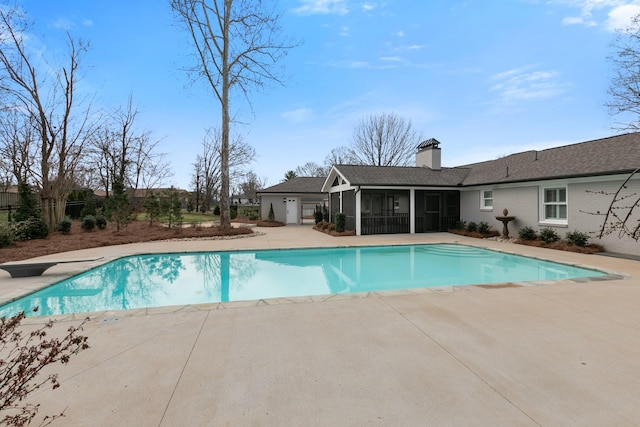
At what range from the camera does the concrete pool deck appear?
2.40m

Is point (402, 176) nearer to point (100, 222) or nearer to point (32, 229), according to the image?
point (100, 222)

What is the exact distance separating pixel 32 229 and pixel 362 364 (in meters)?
15.8

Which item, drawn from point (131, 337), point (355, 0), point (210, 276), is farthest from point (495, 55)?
point (131, 337)

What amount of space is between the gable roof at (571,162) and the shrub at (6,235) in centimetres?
1959

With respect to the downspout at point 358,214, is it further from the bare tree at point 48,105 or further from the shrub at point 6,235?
the bare tree at point 48,105

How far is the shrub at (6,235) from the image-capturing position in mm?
11125

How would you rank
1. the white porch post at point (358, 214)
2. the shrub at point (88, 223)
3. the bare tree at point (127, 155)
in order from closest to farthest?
1. the white porch post at point (358, 214)
2. the shrub at point (88, 223)
3. the bare tree at point (127, 155)

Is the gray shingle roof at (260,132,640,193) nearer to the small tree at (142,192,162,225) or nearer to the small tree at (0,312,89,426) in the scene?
the small tree at (142,192,162,225)

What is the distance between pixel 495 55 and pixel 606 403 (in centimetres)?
1567

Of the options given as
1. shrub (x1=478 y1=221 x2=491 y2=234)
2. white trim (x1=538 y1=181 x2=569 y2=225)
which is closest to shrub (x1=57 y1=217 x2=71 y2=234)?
shrub (x1=478 y1=221 x2=491 y2=234)

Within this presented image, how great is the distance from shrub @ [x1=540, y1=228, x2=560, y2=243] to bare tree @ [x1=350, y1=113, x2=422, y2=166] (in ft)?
68.8

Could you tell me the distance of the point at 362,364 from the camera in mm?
3121

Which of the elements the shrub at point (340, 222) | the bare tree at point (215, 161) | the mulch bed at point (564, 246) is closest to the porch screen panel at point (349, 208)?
the shrub at point (340, 222)

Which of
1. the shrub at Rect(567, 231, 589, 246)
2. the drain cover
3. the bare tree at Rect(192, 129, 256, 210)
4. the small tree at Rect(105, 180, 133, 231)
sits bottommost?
the drain cover
